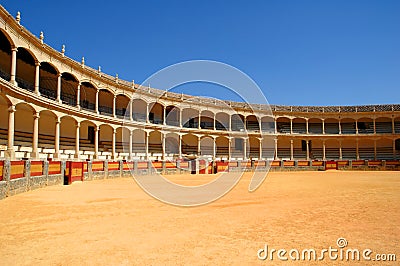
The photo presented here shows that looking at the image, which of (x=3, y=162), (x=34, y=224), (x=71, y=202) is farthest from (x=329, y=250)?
(x=3, y=162)

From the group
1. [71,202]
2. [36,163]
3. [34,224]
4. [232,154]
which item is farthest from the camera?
[232,154]

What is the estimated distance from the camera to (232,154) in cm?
4016

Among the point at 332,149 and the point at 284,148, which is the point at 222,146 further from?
the point at 332,149

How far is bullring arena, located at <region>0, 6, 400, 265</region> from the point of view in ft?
15.6

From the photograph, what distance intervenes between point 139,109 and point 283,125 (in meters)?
21.8

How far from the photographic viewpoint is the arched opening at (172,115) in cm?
3641

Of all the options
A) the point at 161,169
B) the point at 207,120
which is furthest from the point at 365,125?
the point at 161,169

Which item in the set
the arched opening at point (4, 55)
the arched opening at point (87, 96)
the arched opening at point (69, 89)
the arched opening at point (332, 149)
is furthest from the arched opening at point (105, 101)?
the arched opening at point (332, 149)

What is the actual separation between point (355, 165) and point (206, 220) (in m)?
32.7

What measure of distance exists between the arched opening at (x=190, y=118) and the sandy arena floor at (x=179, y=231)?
29.5m

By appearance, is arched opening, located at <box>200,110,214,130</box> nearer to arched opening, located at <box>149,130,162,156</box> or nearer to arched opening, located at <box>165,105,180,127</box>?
arched opening, located at <box>165,105,180,127</box>

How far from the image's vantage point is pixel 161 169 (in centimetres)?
2444

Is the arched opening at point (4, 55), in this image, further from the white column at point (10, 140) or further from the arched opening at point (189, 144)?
the arched opening at point (189, 144)

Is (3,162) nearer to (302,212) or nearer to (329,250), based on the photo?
(302,212)
